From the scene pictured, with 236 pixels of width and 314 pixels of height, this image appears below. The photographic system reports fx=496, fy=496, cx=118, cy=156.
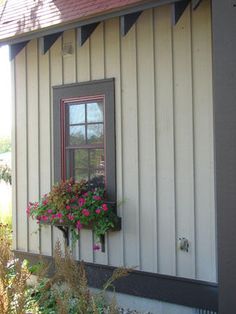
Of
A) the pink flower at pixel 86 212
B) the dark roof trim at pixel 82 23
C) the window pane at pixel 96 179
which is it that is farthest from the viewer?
the window pane at pixel 96 179

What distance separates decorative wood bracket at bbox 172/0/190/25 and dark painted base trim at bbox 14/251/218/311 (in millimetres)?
2600

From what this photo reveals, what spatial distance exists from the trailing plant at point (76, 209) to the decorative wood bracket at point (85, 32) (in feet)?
5.34

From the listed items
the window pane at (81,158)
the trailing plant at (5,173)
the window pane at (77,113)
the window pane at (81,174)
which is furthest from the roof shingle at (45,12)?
the trailing plant at (5,173)

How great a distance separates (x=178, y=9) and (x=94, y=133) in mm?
1825

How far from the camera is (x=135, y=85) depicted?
17.9 ft

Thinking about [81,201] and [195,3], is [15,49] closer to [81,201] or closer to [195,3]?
[81,201]

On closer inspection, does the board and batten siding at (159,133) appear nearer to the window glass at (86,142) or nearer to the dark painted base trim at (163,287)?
the dark painted base trim at (163,287)

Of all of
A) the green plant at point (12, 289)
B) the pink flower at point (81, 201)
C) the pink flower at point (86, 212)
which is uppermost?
the pink flower at point (81, 201)

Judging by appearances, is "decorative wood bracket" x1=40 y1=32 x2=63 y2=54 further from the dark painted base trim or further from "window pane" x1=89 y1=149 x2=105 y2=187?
the dark painted base trim

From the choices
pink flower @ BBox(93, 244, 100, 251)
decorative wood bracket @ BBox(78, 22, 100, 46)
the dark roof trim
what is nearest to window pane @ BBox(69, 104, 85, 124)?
decorative wood bracket @ BBox(78, 22, 100, 46)

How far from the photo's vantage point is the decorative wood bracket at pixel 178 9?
184 inches

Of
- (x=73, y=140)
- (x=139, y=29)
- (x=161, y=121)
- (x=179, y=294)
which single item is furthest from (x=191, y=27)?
(x=179, y=294)

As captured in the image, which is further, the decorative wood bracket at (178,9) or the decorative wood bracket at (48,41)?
the decorative wood bracket at (48,41)

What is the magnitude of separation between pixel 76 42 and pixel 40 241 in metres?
2.57
